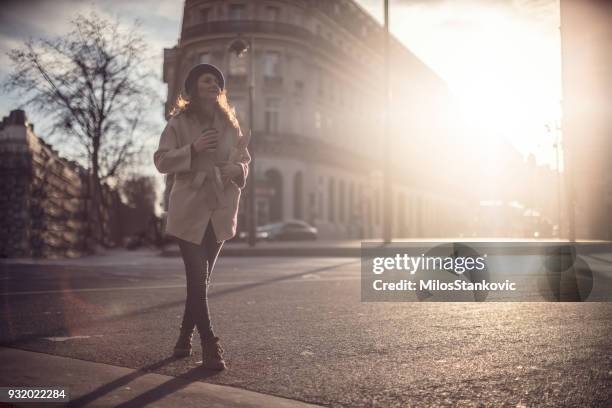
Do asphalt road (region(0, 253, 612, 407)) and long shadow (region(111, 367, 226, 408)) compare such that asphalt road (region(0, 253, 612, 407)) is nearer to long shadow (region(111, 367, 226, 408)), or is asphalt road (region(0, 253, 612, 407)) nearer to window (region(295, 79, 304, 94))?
long shadow (region(111, 367, 226, 408))

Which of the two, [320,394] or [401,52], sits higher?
[401,52]

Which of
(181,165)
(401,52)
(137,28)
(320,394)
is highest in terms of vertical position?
(401,52)

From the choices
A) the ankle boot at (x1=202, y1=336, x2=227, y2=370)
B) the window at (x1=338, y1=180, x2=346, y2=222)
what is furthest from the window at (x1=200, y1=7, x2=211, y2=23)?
the ankle boot at (x1=202, y1=336, x2=227, y2=370)

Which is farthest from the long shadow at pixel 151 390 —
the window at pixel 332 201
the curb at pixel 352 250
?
the window at pixel 332 201

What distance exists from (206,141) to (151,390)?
1439mm

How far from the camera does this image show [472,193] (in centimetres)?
10394

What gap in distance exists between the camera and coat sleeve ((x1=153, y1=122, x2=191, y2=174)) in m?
4.02

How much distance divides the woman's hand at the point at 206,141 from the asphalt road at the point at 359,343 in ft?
3.90

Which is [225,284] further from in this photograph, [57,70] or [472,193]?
[472,193]

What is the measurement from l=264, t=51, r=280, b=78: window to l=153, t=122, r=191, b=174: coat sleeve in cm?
4941

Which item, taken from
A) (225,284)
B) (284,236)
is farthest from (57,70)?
(225,284)

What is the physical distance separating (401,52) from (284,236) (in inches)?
1544

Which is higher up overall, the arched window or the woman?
the arched window

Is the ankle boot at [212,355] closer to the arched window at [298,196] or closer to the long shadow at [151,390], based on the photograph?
the long shadow at [151,390]
